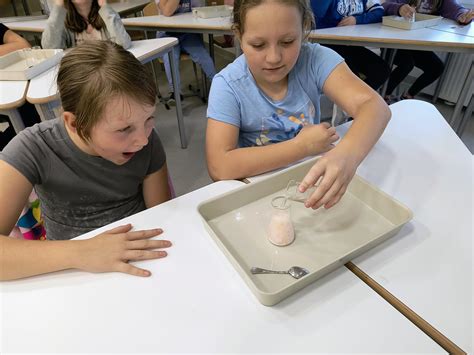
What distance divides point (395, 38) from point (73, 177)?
6.60ft

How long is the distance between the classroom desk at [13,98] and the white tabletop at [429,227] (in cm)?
137

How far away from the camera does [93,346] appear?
52 centimetres

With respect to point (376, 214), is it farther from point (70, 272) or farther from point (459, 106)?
point (459, 106)

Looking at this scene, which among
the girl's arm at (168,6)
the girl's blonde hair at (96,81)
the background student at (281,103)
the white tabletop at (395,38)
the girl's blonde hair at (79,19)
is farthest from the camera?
the girl's arm at (168,6)

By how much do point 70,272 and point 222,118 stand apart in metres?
0.56

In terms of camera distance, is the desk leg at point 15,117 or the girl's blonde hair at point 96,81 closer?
the girl's blonde hair at point 96,81

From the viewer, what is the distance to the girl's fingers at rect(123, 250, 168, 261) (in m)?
0.65

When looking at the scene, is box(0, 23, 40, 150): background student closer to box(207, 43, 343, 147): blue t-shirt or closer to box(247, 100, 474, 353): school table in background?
Result: box(207, 43, 343, 147): blue t-shirt

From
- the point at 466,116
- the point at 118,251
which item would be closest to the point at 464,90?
the point at 466,116

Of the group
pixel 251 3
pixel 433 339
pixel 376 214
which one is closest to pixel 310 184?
pixel 376 214

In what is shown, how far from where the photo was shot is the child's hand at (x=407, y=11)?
2328mm

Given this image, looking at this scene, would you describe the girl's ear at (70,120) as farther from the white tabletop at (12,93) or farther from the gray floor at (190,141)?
the gray floor at (190,141)

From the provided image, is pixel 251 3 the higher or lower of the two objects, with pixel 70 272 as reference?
higher

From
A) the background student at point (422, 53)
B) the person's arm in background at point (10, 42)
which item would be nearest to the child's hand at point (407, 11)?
the background student at point (422, 53)
